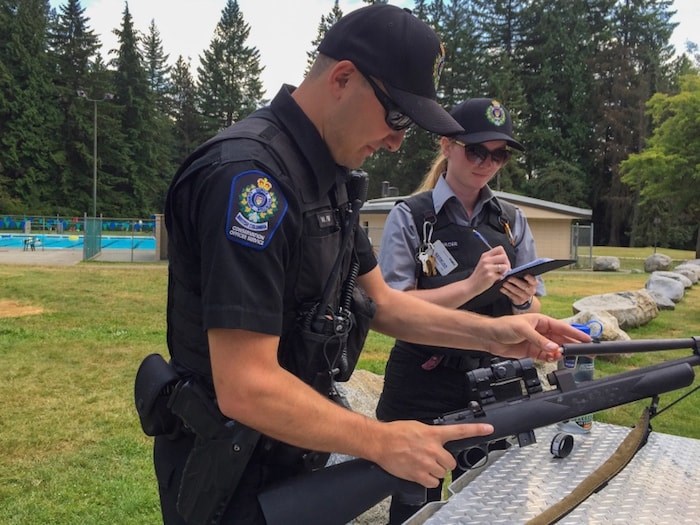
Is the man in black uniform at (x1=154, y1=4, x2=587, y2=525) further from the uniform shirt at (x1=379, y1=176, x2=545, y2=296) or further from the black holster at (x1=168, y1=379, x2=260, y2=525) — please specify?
the uniform shirt at (x1=379, y1=176, x2=545, y2=296)

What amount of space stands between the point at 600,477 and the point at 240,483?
1.27 metres

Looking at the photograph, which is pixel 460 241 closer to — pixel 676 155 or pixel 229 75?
pixel 676 155

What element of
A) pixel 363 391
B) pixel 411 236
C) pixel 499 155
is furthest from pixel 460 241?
pixel 363 391

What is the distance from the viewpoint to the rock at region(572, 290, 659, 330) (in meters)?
10.6

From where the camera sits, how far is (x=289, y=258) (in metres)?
1.47

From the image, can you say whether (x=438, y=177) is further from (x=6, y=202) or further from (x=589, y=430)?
(x=6, y=202)

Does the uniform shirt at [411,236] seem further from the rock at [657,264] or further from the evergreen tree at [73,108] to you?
the evergreen tree at [73,108]

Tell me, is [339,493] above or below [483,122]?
below

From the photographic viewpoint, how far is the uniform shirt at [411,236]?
293 centimetres

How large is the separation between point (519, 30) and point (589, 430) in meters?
62.5

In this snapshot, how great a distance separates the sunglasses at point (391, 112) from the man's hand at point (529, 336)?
1059 millimetres

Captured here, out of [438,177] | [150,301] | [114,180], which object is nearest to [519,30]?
[114,180]

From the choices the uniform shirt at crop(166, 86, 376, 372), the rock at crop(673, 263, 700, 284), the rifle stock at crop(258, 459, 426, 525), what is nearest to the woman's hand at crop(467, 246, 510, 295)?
the uniform shirt at crop(166, 86, 376, 372)

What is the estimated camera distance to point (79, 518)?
3.87 m
